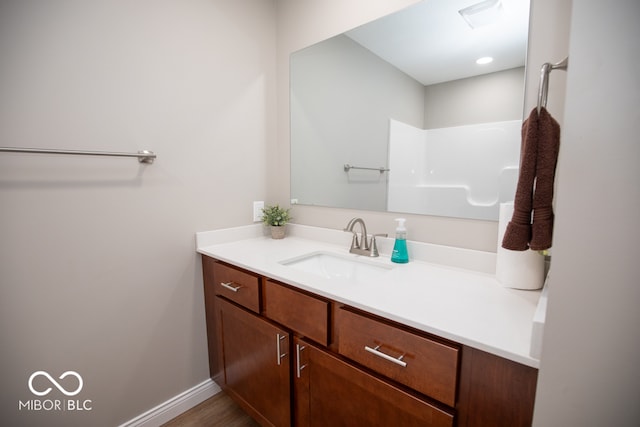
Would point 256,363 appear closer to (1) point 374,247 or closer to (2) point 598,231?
(1) point 374,247

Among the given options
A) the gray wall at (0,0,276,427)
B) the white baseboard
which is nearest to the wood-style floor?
the white baseboard

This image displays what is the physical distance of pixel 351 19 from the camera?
1.39 metres

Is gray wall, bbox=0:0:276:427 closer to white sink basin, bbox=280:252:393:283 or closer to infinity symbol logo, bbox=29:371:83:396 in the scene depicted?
infinity symbol logo, bbox=29:371:83:396

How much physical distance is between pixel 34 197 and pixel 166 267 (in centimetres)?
55

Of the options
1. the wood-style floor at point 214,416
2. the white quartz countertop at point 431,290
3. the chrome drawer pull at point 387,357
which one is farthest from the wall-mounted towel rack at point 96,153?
the wood-style floor at point 214,416

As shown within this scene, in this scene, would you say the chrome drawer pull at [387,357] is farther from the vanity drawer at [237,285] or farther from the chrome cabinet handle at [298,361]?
the vanity drawer at [237,285]

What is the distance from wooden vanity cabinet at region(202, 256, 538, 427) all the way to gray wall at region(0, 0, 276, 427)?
28 cm

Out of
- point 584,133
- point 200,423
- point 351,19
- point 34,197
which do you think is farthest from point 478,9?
point 200,423

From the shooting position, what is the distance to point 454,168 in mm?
1163

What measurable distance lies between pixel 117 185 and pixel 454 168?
1.40 metres

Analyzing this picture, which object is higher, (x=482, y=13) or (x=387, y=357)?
(x=482, y=13)

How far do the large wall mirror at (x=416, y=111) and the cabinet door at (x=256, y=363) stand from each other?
731 mm

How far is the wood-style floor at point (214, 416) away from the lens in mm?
1406

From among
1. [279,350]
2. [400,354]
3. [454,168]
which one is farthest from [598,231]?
[279,350]
